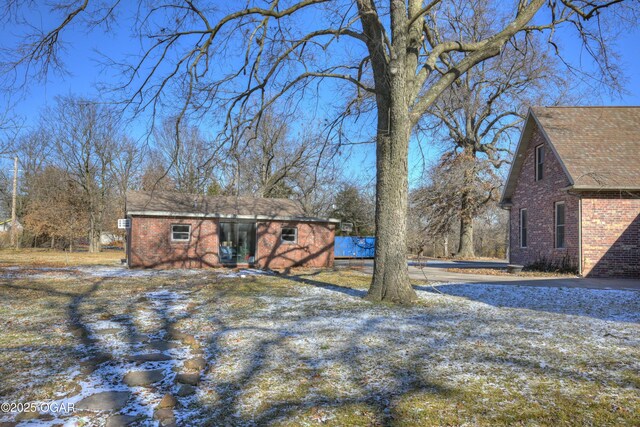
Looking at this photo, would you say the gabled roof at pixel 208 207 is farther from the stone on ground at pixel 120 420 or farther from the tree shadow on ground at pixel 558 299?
the stone on ground at pixel 120 420

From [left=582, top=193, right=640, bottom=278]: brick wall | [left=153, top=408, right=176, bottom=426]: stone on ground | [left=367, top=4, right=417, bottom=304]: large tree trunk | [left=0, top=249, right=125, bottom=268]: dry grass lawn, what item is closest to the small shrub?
[left=582, top=193, right=640, bottom=278]: brick wall

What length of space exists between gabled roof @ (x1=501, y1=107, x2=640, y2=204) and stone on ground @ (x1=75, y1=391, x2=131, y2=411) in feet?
46.7

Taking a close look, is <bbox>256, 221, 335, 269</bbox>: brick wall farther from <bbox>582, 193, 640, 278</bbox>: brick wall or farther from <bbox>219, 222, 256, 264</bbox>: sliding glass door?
<bbox>582, 193, 640, 278</bbox>: brick wall

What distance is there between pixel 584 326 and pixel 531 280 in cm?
734

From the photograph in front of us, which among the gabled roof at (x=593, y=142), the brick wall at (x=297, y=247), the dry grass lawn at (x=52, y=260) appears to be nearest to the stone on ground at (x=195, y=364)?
the gabled roof at (x=593, y=142)

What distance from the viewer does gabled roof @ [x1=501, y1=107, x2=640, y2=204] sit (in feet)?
46.7

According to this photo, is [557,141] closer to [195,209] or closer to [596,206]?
[596,206]

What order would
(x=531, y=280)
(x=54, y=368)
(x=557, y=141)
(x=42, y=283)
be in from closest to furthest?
(x=54, y=368)
(x=42, y=283)
(x=531, y=280)
(x=557, y=141)

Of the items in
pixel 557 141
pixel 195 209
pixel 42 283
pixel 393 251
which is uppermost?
pixel 557 141

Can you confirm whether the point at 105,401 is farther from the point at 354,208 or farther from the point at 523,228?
the point at 354,208

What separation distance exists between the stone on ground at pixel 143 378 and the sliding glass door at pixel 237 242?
51.8 ft

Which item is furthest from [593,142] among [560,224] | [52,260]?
[52,260]

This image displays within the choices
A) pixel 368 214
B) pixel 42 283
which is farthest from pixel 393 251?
pixel 368 214

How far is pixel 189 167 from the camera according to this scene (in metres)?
35.0
